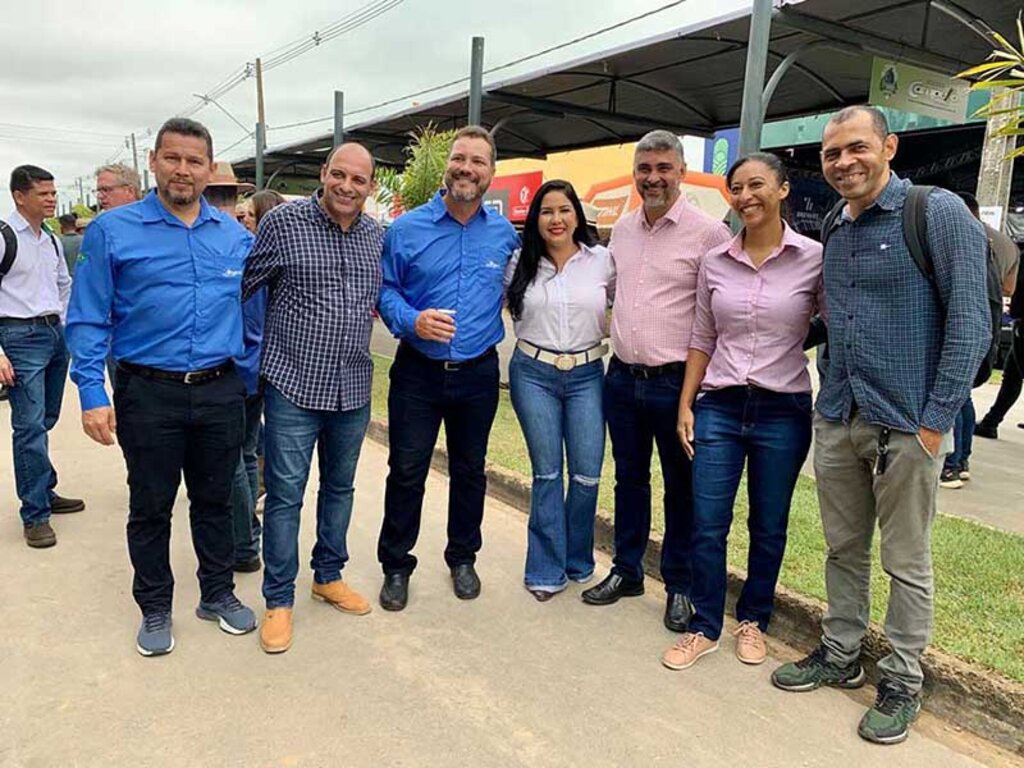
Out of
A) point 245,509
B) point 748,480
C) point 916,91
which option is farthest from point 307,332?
point 916,91

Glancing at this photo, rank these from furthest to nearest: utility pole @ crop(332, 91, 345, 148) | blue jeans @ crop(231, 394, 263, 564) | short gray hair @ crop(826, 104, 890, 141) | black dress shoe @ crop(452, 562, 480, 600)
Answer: utility pole @ crop(332, 91, 345, 148)
blue jeans @ crop(231, 394, 263, 564)
black dress shoe @ crop(452, 562, 480, 600)
short gray hair @ crop(826, 104, 890, 141)

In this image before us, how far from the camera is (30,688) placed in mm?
2865

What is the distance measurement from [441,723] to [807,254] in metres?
2.25

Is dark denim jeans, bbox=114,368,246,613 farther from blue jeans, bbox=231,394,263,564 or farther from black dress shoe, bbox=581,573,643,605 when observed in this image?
black dress shoe, bbox=581,573,643,605

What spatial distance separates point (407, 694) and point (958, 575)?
2791 mm

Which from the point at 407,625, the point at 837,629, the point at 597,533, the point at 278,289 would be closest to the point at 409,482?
the point at 407,625

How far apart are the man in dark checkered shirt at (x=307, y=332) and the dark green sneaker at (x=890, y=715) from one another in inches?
90.1

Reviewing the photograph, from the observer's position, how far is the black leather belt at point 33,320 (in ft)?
14.5

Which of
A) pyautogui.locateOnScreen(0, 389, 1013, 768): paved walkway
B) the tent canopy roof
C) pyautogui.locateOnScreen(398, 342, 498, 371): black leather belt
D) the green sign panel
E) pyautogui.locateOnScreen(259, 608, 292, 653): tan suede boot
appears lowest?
pyautogui.locateOnScreen(0, 389, 1013, 768): paved walkway

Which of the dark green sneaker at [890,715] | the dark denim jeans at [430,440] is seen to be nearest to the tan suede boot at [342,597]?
the dark denim jeans at [430,440]

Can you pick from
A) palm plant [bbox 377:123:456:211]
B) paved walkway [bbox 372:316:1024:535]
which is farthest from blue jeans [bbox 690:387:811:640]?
palm plant [bbox 377:123:456:211]

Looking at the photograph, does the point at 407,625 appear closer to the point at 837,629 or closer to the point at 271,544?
the point at 271,544

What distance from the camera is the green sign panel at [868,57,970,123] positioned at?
7504 mm

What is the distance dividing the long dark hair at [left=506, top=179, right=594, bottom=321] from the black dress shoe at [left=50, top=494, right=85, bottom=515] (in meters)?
3.22
